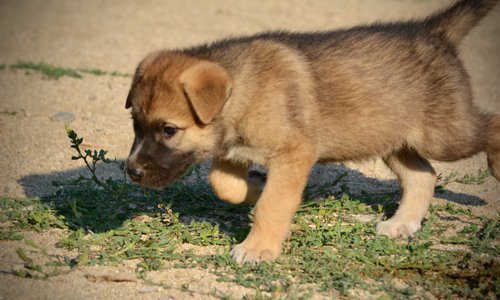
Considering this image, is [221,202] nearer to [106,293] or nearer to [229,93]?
[229,93]

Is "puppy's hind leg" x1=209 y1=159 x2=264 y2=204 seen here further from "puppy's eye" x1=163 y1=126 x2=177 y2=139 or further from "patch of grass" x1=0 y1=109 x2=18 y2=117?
"patch of grass" x1=0 y1=109 x2=18 y2=117

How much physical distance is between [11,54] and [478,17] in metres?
7.24

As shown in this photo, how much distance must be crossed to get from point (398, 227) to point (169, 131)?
1.84m

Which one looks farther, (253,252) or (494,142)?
(494,142)

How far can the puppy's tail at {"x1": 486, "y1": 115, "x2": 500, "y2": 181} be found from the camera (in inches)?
187

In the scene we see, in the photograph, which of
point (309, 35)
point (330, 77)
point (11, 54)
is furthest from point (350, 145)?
point (11, 54)

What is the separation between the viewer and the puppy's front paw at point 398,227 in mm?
4578

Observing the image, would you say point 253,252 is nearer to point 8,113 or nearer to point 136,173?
point 136,173

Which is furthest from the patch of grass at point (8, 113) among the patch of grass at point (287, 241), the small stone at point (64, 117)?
the patch of grass at point (287, 241)

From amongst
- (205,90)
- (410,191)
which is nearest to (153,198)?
(205,90)

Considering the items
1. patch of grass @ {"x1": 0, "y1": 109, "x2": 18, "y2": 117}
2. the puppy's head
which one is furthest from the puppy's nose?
patch of grass @ {"x1": 0, "y1": 109, "x2": 18, "y2": 117}

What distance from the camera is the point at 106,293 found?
3.51 meters

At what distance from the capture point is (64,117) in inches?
272

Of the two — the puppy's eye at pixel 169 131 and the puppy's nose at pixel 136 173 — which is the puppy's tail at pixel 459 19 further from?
the puppy's nose at pixel 136 173
